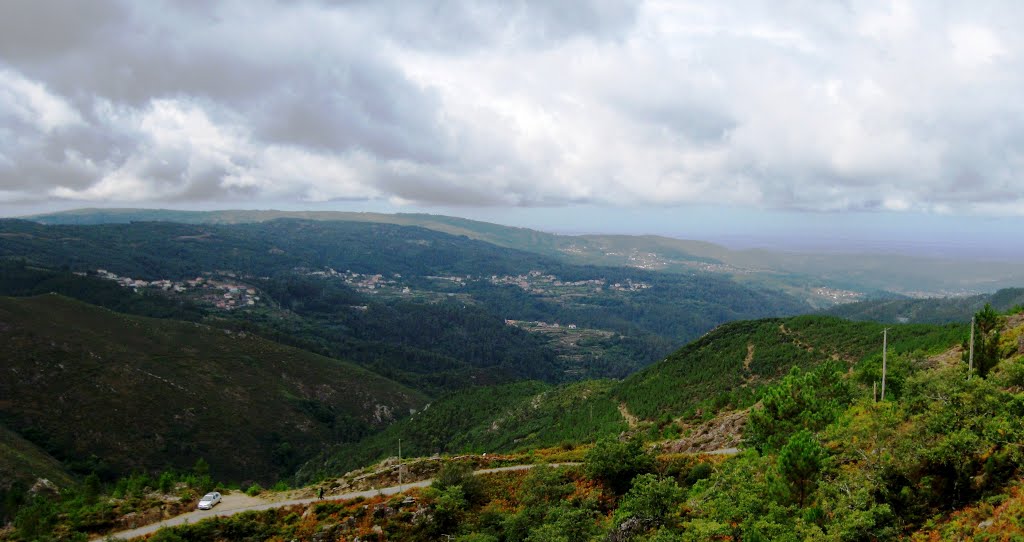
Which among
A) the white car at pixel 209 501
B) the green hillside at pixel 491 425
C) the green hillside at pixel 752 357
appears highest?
the green hillside at pixel 752 357

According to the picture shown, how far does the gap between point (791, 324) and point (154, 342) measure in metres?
145

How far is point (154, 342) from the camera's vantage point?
133125 millimetres

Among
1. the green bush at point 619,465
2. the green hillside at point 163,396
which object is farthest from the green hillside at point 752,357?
the green hillside at point 163,396

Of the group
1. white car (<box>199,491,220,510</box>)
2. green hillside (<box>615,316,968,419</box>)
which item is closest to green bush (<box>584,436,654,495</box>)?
green hillside (<box>615,316,968,419</box>)

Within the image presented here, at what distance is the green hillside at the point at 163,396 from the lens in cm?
9606

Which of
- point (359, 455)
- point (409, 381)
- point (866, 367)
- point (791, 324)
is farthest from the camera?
point (409, 381)

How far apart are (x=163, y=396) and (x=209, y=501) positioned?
8640cm

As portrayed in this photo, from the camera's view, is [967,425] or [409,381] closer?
[967,425]

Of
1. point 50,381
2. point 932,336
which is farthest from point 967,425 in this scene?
point 50,381

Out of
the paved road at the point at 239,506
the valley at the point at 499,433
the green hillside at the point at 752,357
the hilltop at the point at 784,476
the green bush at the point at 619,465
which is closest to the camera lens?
the hilltop at the point at 784,476

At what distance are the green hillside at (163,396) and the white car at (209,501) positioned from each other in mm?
62403

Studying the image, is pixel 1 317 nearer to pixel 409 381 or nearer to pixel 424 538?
pixel 409 381

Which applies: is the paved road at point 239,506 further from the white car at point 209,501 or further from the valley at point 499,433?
the valley at point 499,433

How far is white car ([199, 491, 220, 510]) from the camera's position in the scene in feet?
137
